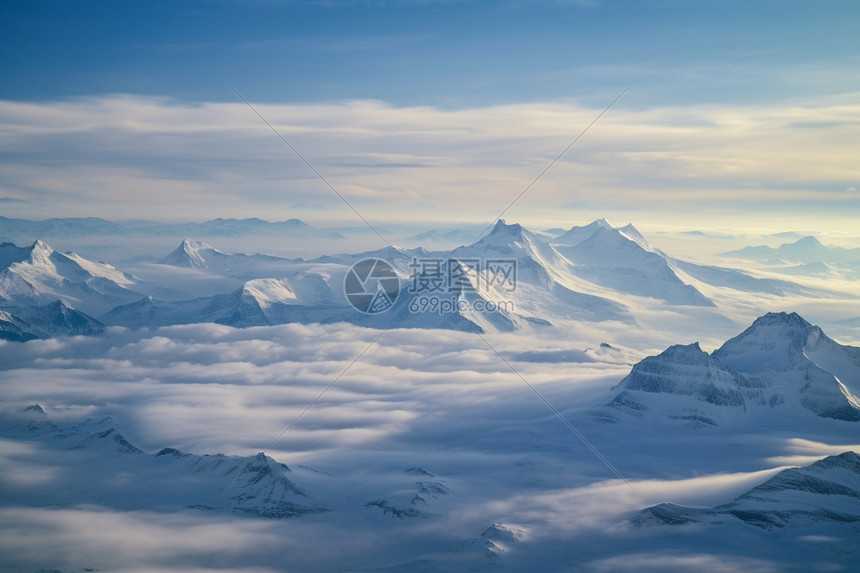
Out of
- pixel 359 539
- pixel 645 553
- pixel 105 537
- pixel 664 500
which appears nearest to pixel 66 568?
pixel 105 537

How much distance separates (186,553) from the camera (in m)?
185

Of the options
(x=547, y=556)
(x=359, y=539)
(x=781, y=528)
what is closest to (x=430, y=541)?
(x=359, y=539)

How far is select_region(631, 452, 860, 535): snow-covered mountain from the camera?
178000 mm

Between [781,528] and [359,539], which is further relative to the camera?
[359,539]

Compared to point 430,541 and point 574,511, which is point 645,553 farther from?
point 430,541

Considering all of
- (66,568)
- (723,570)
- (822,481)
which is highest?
(822,481)

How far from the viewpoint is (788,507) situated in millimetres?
180750

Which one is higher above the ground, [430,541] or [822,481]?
[822,481]

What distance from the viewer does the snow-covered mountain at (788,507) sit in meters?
178

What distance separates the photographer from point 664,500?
192 meters

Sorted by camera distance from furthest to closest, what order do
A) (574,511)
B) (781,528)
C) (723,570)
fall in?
(574,511) → (781,528) → (723,570)

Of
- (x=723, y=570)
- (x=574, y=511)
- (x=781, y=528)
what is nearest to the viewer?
(x=723, y=570)

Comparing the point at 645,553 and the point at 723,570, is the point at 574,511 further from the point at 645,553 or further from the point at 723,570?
the point at 723,570

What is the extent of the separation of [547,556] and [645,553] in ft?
79.3
